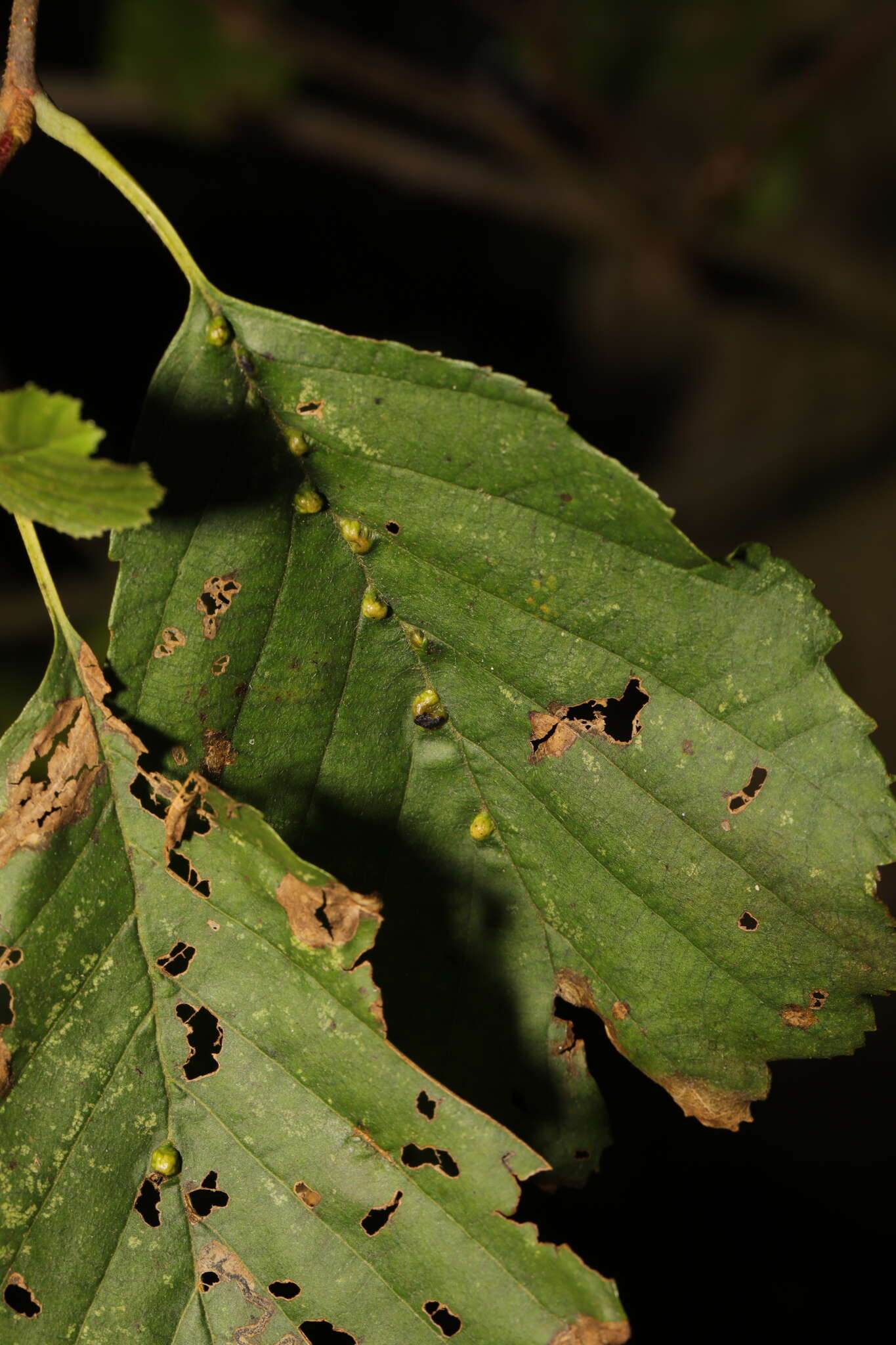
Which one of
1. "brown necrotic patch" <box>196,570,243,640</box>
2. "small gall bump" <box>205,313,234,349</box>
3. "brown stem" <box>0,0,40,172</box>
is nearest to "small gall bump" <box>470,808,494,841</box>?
"brown necrotic patch" <box>196,570,243,640</box>

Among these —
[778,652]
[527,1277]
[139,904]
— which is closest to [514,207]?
[778,652]

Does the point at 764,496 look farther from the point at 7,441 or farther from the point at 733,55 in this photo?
the point at 7,441

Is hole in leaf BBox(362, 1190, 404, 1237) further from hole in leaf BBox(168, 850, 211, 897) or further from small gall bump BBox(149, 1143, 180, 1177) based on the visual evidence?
hole in leaf BBox(168, 850, 211, 897)

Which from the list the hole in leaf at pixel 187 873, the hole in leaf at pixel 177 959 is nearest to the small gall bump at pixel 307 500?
the hole in leaf at pixel 187 873

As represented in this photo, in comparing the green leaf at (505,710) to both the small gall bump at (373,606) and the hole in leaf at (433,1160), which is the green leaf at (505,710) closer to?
the small gall bump at (373,606)

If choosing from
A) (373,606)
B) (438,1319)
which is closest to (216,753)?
(373,606)
